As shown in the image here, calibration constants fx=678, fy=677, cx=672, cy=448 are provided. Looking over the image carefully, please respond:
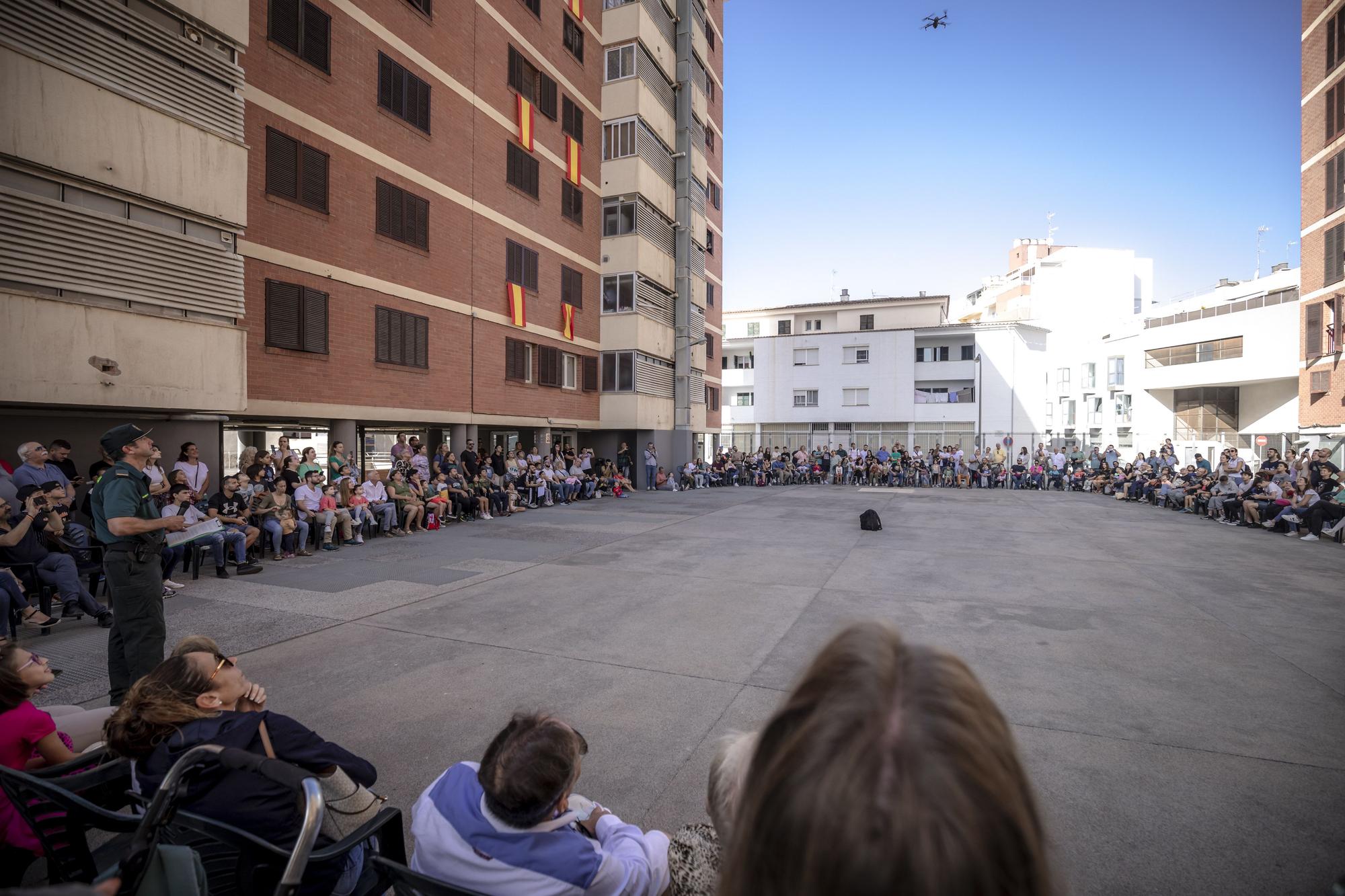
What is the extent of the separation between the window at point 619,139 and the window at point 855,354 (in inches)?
911

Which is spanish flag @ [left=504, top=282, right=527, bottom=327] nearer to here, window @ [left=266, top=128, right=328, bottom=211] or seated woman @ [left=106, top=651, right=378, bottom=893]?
window @ [left=266, top=128, right=328, bottom=211]

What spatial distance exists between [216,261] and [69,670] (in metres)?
7.50

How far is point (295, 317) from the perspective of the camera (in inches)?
511

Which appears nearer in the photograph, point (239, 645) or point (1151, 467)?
point (239, 645)

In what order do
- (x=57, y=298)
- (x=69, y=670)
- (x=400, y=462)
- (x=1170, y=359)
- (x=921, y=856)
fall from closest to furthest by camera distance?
(x=921, y=856)
(x=69, y=670)
(x=57, y=298)
(x=400, y=462)
(x=1170, y=359)

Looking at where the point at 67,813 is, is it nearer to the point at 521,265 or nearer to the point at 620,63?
the point at 521,265

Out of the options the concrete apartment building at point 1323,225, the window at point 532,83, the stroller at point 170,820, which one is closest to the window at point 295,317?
the window at point 532,83

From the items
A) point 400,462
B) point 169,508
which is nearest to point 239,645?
point 169,508

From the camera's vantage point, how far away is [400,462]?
14.5 meters

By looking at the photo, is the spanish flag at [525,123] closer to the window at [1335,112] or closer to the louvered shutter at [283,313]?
the louvered shutter at [283,313]

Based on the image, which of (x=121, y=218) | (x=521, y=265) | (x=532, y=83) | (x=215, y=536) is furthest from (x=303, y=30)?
(x=215, y=536)

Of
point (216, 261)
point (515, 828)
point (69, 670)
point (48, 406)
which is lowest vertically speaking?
point (69, 670)

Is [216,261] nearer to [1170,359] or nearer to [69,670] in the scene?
[69,670]

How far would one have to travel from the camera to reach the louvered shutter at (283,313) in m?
12.5
